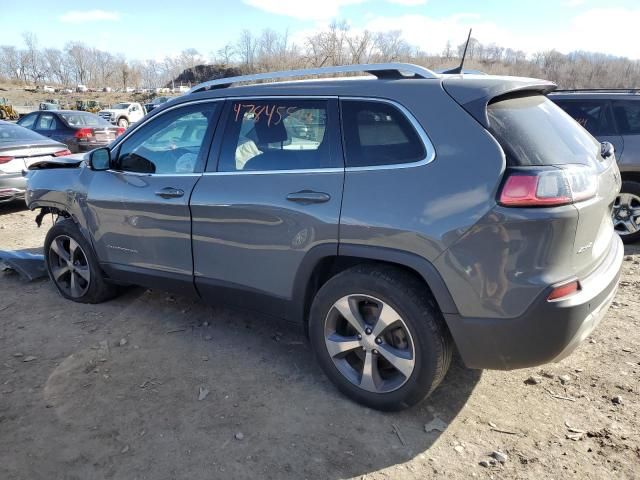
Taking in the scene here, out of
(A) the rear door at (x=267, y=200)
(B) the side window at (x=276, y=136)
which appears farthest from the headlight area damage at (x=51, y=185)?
(B) the side window at (x=276, y=136)

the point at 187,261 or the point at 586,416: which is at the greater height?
the point at 187,261

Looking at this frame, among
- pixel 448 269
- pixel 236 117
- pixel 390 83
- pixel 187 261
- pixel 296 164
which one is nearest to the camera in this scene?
pixel 448 269

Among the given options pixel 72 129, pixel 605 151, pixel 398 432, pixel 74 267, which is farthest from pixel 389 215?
pixel 72 129

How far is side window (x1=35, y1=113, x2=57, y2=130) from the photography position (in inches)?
493

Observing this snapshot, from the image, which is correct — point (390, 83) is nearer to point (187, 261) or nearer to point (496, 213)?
point (496, 213)

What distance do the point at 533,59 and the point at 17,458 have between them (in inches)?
3453

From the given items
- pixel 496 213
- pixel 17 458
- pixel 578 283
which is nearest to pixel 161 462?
pixel 17 458

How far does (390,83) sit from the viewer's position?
2.77 m

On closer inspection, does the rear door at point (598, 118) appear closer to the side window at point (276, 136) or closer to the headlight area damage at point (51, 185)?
the side window at point (276, 136)

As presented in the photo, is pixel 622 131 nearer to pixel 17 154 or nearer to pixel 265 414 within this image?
pixel 265 414

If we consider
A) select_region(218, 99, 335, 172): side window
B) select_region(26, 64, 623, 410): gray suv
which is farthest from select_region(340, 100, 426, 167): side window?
select_region(218, 99, 335, 172): side window

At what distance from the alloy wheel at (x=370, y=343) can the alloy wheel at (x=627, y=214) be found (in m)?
4.50

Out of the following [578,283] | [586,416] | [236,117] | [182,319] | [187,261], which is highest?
[236,117]

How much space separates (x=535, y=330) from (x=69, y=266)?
3804 mm
